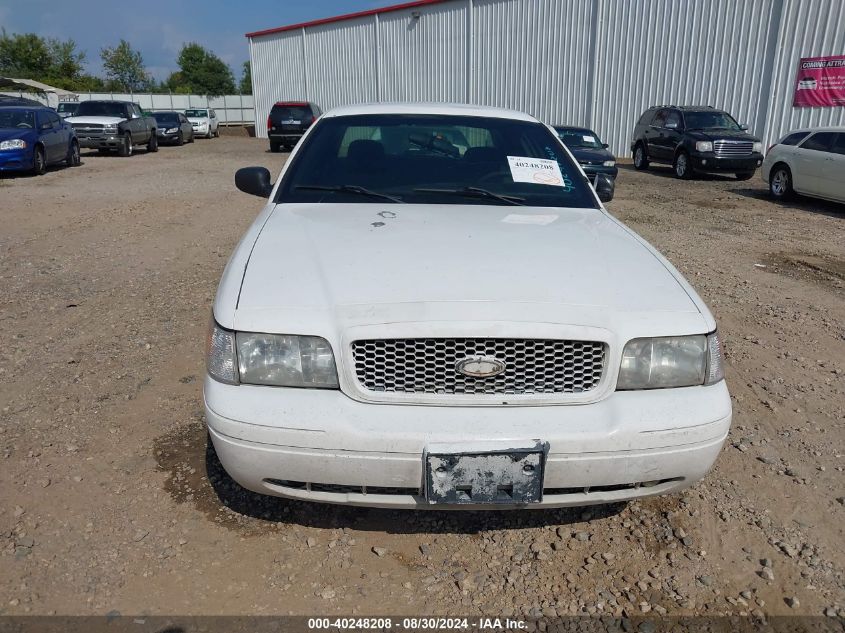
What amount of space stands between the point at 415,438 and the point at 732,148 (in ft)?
50.0

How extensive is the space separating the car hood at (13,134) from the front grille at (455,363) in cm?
1538

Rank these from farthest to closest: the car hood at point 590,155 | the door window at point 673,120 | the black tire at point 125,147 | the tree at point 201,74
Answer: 1. the tree at point 201,74
2. the black tire at point 125,147
3. the door window at point 673,120
4. the car hood at point 590,155

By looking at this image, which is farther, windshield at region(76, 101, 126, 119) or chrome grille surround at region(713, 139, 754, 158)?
windshield at region(76, 101, 126, 119)

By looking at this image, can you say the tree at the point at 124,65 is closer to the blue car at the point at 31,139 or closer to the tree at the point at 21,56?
the tree at the point at 21,56

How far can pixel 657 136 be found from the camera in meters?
17.3

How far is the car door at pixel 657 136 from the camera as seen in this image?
17.2 metres

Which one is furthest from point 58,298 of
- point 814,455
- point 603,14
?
point 603,14

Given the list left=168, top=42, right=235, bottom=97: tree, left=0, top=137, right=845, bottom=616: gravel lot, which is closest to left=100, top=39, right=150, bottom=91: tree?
left=168, top=42, right=235, bottom=97: tree

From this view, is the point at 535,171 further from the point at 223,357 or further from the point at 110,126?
the point at 110,126

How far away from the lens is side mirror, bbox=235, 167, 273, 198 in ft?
13.1

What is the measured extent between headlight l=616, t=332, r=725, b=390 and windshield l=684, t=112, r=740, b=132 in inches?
610

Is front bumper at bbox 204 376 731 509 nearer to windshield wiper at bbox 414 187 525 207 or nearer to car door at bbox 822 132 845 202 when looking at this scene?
windshield wiper at bbox 414 187 525 207

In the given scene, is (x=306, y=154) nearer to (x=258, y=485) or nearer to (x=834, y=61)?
(x=258, y=485)

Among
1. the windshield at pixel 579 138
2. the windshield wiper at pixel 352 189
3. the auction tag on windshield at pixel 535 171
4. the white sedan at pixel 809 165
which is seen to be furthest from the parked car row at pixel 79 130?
the white sedan at pixel 809 165
